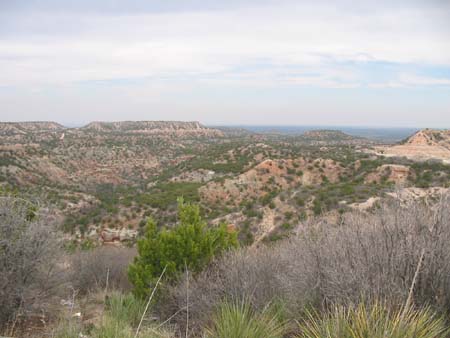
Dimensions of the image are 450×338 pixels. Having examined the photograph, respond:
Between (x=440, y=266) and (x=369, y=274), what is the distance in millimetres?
929

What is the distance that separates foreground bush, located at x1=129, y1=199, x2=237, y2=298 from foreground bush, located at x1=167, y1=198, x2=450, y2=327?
2.07 feet

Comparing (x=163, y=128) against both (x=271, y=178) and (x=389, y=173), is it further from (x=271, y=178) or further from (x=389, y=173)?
(x=389, y=173)

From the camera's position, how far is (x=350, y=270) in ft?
15.7

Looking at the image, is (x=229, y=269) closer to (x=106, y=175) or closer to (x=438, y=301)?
(x=438, y=301)

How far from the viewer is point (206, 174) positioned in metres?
42.8

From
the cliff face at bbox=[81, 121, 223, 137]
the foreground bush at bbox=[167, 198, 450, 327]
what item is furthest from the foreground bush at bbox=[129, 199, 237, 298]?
the cliff face at bbox=[81, 121, 223, 137]

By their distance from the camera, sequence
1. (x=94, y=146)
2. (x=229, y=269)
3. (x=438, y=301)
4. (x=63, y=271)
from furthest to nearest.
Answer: (x=94, y=146)
(x=63, y=271)
(x=229, y=269)
(x=438, y=301)

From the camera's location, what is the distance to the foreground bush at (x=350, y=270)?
466 cm

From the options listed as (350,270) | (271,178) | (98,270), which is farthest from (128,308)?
(271,178)

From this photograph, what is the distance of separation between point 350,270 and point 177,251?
4.42 m

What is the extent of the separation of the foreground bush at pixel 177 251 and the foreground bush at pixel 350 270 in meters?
0.63

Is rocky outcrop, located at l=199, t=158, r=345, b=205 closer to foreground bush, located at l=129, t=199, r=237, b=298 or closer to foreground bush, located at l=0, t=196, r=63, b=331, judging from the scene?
foreground bush, located at l=129, t=199, r=237, b=298

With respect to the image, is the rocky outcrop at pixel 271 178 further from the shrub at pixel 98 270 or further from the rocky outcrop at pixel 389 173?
the shrub at pixel 98 270

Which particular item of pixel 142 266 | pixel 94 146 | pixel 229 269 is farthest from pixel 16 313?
pixel 94 146
